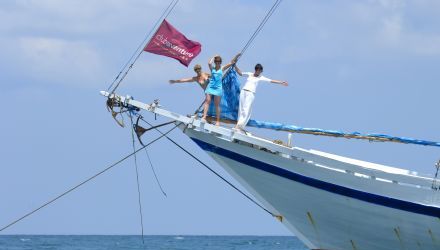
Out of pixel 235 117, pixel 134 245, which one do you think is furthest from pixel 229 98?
pixel 134 245

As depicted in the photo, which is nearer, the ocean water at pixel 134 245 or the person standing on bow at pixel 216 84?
the person standing on bow at pixel 216 84

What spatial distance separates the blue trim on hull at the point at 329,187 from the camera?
78.3 ft

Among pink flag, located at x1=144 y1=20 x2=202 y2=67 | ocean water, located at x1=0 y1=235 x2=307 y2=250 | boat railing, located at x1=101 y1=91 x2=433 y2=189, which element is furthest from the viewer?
ocean water, located at x1=0 y1=235 x2=307 y2=250

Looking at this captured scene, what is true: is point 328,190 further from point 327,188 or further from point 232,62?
point 232,62

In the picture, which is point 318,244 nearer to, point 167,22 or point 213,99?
point 213,99

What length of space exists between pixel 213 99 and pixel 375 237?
451 cm

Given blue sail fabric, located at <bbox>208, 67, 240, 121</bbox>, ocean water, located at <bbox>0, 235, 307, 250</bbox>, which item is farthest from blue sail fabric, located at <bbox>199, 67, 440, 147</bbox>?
ocean water, located at <bbox>0, 235, 307, 250</bbox>

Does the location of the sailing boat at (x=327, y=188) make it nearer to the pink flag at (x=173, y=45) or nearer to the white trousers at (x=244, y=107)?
the white trousers at (x=244, y=107)

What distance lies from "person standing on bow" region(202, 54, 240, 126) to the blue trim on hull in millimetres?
764

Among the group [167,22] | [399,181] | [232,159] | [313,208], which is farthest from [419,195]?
[167,22]

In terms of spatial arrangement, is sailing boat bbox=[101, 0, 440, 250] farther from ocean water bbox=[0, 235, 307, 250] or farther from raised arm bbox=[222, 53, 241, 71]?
ocean water bbox=[0, 235, 307, 250]

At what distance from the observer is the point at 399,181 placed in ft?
77.8

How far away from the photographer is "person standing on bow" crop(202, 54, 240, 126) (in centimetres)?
2400

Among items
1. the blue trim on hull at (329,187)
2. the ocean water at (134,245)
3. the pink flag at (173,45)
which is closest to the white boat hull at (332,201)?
the blue trim on hull at (329,187)
